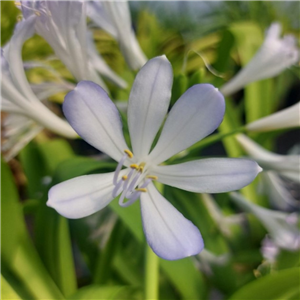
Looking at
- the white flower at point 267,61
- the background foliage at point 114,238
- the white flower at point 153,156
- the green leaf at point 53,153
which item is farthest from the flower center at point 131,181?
the green leaf at point 53,153

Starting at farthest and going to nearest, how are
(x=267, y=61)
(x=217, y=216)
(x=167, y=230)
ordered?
(x=217, y=216) < (x=267, y=61) < (x=167, y=230)

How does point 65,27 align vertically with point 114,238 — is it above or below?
above

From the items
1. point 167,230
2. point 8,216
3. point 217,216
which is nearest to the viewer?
point 167,230

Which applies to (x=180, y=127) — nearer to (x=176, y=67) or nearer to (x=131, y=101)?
(x=131, y=101)

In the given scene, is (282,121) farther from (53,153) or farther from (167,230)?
(53,153)

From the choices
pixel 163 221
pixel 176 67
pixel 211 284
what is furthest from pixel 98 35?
pixel 163 221

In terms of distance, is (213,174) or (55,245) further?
(55,245)

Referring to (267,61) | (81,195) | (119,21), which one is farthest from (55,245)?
(267,61)
